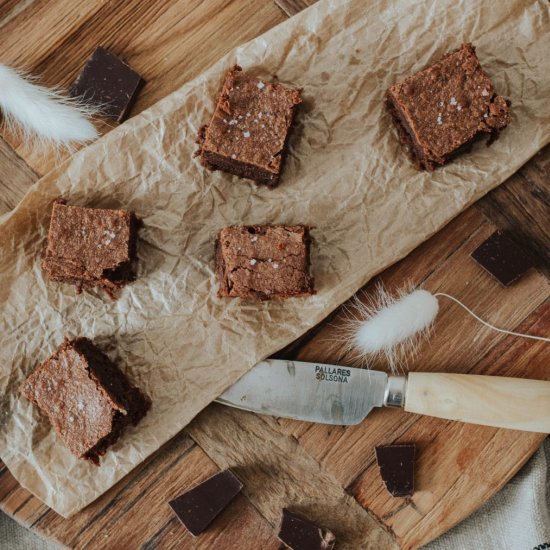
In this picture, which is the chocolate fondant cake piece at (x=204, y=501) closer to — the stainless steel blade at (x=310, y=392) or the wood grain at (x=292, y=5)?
the stainless steel blade at (x=310, y=392)

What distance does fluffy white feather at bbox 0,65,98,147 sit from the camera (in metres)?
3.86

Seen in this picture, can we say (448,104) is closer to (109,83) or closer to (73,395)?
(109,83)

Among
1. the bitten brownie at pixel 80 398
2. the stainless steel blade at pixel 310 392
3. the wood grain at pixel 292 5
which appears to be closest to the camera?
the bitten brownie at pixel 80 398

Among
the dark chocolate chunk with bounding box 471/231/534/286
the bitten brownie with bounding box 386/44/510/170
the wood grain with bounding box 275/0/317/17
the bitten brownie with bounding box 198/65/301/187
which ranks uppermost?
the wood grain with bounding box 275/0/317/17

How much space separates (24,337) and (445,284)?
8.79 feet

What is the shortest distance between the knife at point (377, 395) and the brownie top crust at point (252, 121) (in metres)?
1.28

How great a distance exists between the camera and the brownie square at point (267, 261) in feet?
12.2

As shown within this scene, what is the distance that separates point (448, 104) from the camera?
374cm

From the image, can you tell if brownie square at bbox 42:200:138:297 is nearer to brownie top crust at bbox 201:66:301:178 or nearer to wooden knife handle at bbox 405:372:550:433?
brownie top crust at bbox 201:66:301:178

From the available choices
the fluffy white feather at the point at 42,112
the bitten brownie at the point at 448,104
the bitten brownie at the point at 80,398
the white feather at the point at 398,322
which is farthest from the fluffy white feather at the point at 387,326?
the fluffy white feather at the point at 42,112

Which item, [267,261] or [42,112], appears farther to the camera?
[42,112]

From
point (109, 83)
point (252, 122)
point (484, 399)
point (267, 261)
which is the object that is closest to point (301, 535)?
point (484, 399)

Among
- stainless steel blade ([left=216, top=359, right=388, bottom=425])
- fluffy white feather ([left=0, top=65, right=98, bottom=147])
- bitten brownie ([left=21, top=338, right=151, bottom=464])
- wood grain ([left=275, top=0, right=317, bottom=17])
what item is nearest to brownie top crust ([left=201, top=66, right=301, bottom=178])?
wood grain ([left=275, top=0, right=317, bottom=17])

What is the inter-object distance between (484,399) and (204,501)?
1812 millimetres
